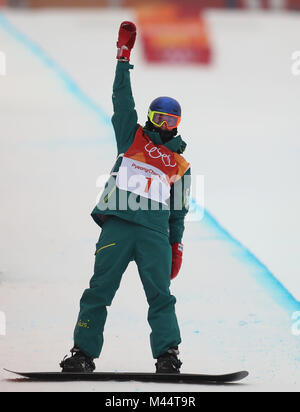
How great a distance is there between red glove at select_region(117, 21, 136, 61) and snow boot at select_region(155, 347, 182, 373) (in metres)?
1.42

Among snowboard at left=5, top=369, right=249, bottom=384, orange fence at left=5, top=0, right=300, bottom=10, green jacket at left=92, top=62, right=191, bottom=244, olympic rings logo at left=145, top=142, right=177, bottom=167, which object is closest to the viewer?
snowboard at left=5, top=369, right=249, bottom=384

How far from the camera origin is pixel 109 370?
4.84 metres

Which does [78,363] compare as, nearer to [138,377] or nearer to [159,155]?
[138,377]

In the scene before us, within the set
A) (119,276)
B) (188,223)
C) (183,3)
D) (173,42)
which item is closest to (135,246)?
(119,276)

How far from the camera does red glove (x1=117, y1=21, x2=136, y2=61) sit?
15.8ft

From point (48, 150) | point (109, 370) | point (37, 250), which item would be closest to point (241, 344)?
point (109, 370)

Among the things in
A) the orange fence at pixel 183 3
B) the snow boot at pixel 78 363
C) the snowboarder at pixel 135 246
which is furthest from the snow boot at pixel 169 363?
the orange fence at pixel 183 3

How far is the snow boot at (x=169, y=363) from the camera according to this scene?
15.1 feet

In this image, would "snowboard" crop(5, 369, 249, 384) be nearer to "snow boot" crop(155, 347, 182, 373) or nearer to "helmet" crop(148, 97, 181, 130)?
"snow boot" crop(155, 347, 182, 373)

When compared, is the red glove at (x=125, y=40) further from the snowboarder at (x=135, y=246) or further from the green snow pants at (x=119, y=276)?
the green snow pants at (x=119, y=276)

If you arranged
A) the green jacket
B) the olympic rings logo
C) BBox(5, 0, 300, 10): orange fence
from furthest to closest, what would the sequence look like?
1. BBox(5, 0, 300, 10): orange fence
2. the olympic rings logo
3. the green jacket

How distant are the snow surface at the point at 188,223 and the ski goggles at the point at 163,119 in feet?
3.91

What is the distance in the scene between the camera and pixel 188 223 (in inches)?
305

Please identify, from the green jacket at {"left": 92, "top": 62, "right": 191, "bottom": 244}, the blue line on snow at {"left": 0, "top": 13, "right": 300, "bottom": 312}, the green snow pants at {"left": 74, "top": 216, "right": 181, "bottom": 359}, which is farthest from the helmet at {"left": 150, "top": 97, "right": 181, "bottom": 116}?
the blue line on snow at {"left": 0, "top": 13, "right": 300, "bottom": 312}
